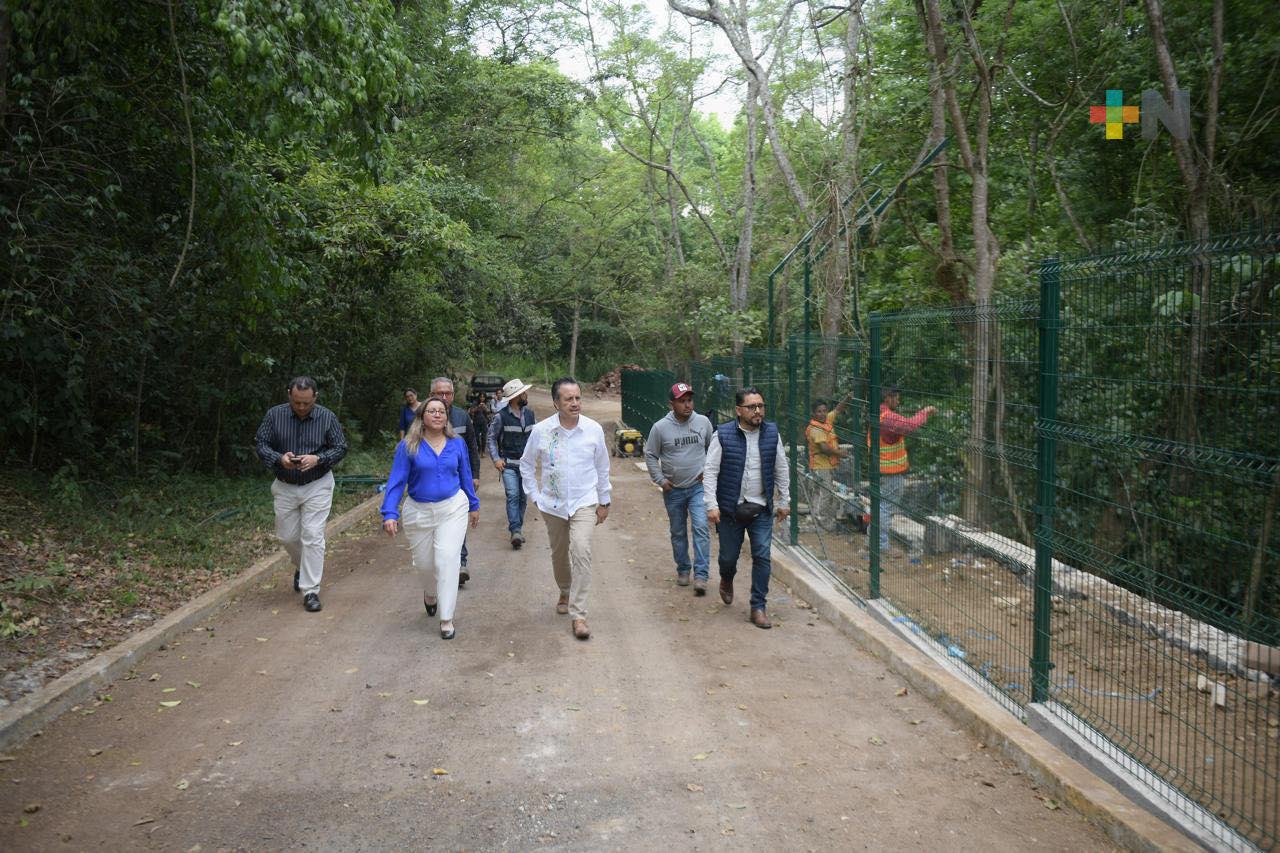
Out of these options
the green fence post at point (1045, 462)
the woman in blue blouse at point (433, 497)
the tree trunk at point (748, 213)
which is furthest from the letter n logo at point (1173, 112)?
the tree trunk at point (748, 213)

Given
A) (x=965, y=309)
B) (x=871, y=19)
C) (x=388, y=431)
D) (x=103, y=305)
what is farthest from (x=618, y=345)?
(x=965, y=309)

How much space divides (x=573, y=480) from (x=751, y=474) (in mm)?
1446

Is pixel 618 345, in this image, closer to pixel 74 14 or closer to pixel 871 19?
pixel 871 19

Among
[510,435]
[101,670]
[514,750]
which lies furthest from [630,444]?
[514,750]

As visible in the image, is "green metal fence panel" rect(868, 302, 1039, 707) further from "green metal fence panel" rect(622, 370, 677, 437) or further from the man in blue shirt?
"green metal fence panel" rect(622, 370, 677, 437)

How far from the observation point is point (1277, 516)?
11.7ft

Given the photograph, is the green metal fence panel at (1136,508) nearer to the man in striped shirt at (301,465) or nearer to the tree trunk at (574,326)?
the man in striped shirt at (301,465)

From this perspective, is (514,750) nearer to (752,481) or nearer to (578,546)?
(578,546)

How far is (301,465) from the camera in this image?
25.9 feet

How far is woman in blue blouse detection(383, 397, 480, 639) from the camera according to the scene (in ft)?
24.2

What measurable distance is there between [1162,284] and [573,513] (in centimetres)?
447

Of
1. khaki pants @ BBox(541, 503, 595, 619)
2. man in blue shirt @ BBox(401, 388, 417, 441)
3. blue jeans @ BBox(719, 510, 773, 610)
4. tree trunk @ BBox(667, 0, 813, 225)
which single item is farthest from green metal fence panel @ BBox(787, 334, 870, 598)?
tree trunk @ BBox(667, 0, 813, 225)

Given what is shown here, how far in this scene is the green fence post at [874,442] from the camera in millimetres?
Answer: 7633

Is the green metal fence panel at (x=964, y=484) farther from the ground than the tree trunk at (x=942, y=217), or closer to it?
closer to it
